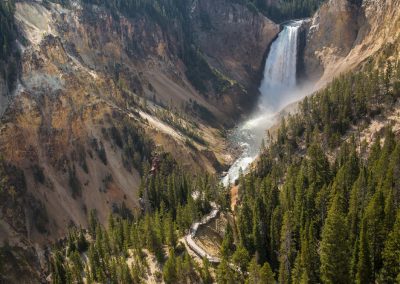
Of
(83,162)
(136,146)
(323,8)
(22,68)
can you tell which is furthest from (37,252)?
(323,8)

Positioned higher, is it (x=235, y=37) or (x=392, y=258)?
(x=235, y=37)

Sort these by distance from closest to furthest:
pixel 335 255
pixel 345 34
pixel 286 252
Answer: pixel 335 255 → pixel 286 252 → pixel 345 34

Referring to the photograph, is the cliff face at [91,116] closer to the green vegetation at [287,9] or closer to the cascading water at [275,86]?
the cascading water at [275,86]

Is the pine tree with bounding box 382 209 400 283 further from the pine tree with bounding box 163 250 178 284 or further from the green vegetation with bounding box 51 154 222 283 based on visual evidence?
the pine tree with bounding box 163 250 178 284

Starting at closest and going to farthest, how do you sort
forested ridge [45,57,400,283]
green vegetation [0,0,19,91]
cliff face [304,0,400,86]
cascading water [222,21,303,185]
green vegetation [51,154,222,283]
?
forested ridge [45,57,400,283]
green vegetation [51,154,222,283]
green vegetation [0,0,19,91]
cliff face [304,0,400,86]
cascading water [222,21,303,185]

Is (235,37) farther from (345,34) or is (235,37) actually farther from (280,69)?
(345,34)

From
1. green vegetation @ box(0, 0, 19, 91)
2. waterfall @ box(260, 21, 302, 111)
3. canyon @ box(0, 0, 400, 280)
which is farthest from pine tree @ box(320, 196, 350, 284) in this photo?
waterfall @ box(260, 21, 302, 111)

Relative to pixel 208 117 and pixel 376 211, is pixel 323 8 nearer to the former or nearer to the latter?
pixel 208 117

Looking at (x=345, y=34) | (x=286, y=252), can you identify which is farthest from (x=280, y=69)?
(x=286, y=252)
